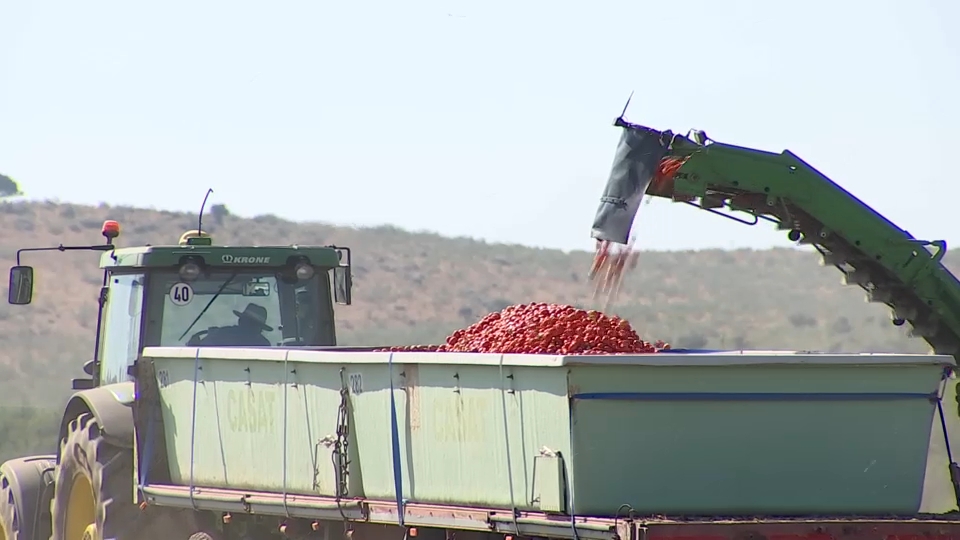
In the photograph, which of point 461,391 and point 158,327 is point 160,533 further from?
point 461,391

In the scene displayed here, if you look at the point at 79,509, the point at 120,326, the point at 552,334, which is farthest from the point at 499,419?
the point at 120,326

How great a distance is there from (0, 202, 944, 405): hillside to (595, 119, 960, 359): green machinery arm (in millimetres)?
28130

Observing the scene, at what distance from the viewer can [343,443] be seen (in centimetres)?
1010

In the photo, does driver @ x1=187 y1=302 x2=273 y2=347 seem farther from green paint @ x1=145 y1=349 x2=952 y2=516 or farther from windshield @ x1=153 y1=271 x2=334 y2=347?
green paint @ x1=145 y1=349 x2=952 y2=516

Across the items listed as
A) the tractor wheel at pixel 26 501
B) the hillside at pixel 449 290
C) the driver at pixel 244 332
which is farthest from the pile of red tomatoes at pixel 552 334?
the hillside at pixel 449 290

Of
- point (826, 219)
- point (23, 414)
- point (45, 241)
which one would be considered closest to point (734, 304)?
point (45, 241)

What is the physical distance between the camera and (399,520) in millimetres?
9516

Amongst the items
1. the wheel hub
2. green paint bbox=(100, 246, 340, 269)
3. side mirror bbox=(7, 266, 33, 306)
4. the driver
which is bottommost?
the wheel hub

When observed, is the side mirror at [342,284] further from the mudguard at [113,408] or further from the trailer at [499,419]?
the mudguard at [113,408]

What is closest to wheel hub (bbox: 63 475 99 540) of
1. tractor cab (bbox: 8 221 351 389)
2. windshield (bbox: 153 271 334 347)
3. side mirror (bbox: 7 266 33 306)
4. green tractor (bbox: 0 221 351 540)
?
green tractor (bbox: 0 221 351 540)

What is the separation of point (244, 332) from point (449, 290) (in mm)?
46257

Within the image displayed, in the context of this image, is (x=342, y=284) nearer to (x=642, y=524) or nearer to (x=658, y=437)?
(x=658, y=437)

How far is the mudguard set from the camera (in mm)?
12227

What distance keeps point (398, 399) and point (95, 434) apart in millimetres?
3659
